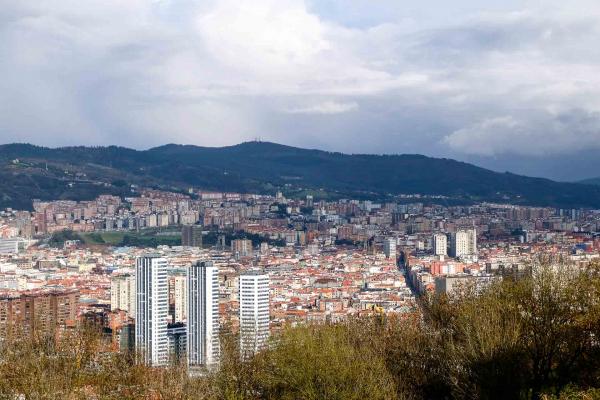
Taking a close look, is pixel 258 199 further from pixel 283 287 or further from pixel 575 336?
pixel 575 336

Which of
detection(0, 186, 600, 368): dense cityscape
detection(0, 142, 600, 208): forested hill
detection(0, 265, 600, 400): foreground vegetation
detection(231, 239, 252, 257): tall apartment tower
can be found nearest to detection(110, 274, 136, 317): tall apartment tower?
detection(0, 186, 600, 368): dense cityscape

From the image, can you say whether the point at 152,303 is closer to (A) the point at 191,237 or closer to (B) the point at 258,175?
(A) the point at 191,237

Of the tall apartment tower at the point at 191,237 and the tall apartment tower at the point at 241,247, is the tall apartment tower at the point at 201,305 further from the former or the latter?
the tall apartment tower at the point at 191,237

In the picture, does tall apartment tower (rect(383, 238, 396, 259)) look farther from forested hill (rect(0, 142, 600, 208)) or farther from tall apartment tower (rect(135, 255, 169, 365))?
tall apartment tower (rect(135, 255, 169, 365))

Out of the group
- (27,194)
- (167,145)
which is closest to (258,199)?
(27,194)

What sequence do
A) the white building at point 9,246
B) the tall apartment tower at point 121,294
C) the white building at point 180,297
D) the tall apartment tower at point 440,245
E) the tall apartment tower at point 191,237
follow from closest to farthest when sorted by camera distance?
1. the white building at point 180,297
2. the tall apartment tower at point 121,294
3. the white building at point 9,246
4. the tall apartment tower at point 440,245
5. the tall apartment tower at point 191,237

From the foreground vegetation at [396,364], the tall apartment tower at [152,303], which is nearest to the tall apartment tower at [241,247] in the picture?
the tall apartment tower at [152,303]

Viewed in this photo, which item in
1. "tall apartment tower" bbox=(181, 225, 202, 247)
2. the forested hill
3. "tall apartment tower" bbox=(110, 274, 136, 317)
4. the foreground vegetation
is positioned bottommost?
"tall apartment tower" bbox=(110, 274, 136, 317)
